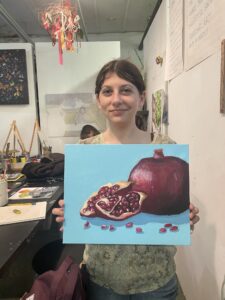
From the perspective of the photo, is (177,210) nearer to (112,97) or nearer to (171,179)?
(171,179)

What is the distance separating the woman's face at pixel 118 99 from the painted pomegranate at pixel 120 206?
0.24 metres

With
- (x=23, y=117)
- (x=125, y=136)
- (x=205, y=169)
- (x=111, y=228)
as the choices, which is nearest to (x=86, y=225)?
Answer: (x=111, y=228)

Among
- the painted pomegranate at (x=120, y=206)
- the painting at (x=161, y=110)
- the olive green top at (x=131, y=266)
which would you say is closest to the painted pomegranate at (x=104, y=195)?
the painted pomegranate at (x=120, y=206)

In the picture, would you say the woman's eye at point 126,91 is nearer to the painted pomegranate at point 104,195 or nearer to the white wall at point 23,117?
the painted pomegranate at point 104,195

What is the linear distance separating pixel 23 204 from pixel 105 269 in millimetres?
677

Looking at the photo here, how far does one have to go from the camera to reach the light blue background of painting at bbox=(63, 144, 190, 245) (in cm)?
73

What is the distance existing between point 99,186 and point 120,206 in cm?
8

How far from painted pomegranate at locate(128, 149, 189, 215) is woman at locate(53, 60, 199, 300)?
64 millimetres

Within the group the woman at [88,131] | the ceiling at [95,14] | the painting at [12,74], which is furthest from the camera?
the ceiling at [95,14]

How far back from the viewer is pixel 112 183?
0.73 meters

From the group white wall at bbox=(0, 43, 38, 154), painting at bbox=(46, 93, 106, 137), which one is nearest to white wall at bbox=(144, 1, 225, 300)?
painting at bbox=(46, 93, 106, 137)

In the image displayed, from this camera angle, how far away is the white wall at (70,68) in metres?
2.82

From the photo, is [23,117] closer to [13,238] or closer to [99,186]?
[13,238]

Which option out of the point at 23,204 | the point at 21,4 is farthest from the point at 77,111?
the point at 23,204
